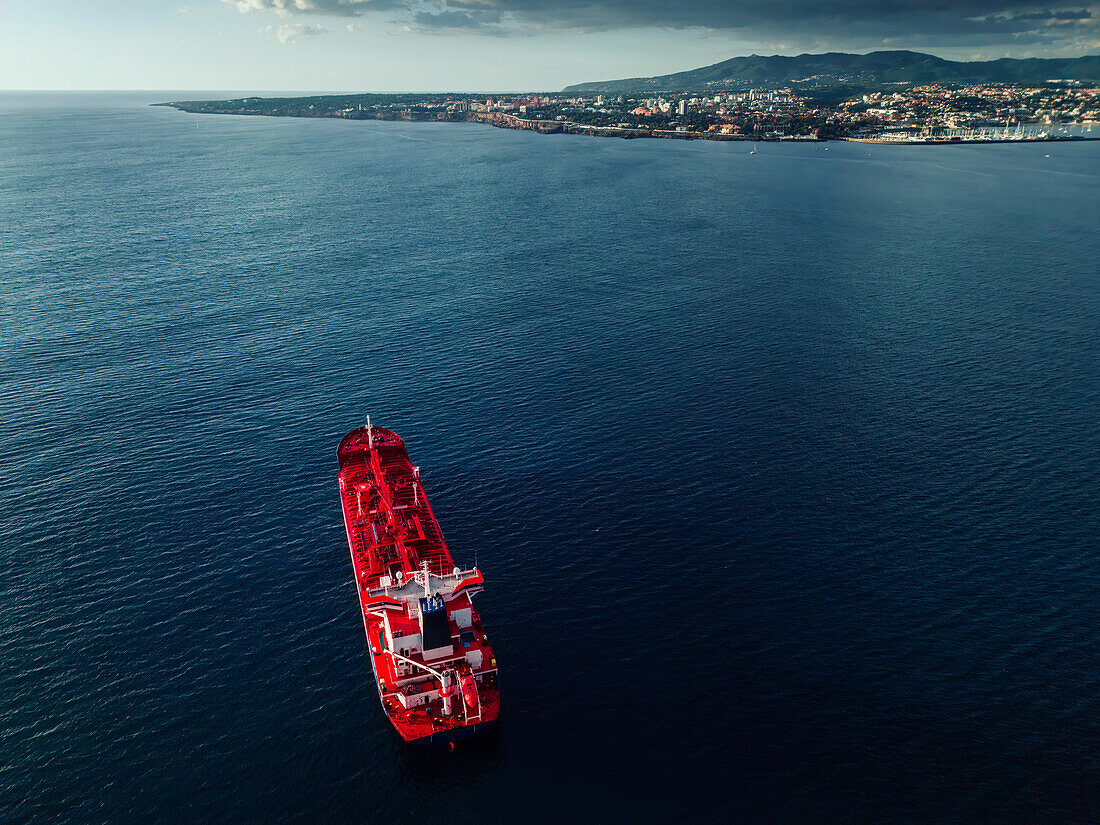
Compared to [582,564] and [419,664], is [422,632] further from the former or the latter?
[582,564]

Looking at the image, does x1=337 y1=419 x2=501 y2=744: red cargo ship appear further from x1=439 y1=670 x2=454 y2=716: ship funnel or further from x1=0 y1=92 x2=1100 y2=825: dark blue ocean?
x1=0 y1=92 x2=1100 y2=825: dark blue ocean

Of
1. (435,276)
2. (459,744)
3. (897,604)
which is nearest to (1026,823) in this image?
(897,604)

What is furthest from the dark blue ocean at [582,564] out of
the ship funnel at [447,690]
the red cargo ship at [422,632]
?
the ship funnel at [447,690]

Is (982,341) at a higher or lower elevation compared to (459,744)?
higher

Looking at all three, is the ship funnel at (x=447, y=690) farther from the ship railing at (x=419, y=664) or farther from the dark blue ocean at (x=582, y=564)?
the dark blue ocean at (x=582, y=564)

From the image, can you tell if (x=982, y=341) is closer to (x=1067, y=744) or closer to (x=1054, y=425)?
(x=1054, y=425)

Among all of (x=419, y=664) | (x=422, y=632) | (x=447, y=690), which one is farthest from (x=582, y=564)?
(x=447, y=690)
